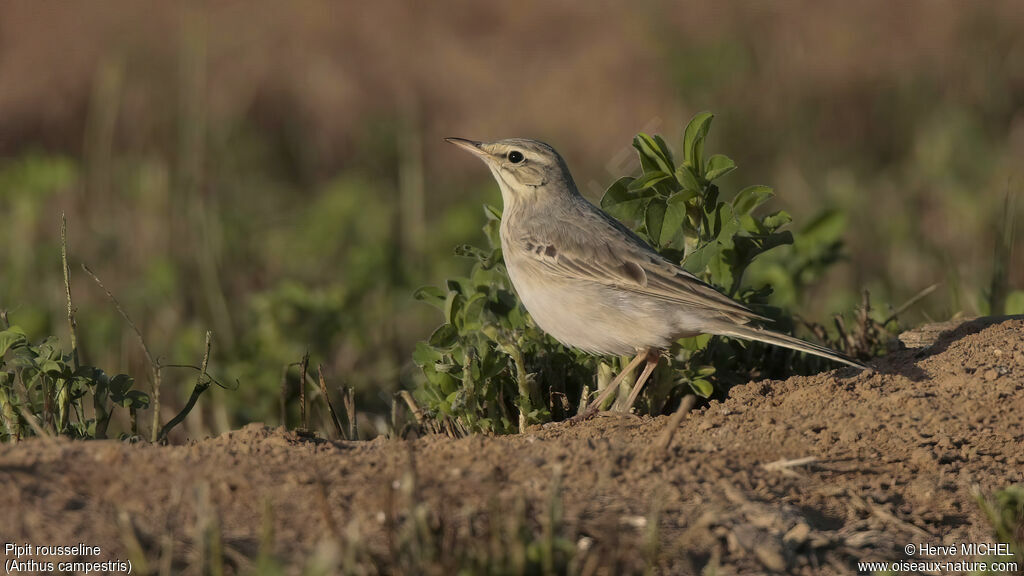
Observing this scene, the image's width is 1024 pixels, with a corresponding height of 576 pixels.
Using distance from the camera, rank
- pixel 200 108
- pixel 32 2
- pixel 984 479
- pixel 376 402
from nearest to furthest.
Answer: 1. pixel 984 479
2. pixel 376 402
3. pixel 200 108
4. pixel 32 2

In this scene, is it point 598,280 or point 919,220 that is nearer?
point 598,280

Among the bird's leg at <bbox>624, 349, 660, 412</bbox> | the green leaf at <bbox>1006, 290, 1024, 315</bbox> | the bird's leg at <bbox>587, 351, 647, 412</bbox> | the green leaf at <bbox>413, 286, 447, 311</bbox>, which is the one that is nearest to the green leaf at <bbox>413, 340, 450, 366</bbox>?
the green leaf at <bbox>413, 286, 447, 311</bbox>

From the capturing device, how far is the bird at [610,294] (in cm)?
512

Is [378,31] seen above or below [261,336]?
above

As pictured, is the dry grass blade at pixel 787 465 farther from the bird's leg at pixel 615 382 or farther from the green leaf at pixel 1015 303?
the green leaf at pixel 1015 303

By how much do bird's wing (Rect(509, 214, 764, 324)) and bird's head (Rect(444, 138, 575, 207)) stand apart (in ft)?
1.32

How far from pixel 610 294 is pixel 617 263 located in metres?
0.15

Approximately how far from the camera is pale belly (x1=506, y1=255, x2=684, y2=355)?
5.21 metres

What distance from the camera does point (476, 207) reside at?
1023 centimetres

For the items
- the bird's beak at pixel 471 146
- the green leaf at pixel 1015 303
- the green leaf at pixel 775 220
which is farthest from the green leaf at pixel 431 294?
the green leaf at pixel 1015 303

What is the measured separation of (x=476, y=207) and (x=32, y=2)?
6.65 m

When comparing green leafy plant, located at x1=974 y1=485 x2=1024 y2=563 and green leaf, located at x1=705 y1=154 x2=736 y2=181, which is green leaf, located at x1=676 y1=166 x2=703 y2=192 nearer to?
green leaf, located at x1=705 y1=154 x2=736 y2=181

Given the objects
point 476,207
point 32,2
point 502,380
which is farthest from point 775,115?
point 32,2

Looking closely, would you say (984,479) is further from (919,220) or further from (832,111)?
(832,111)
